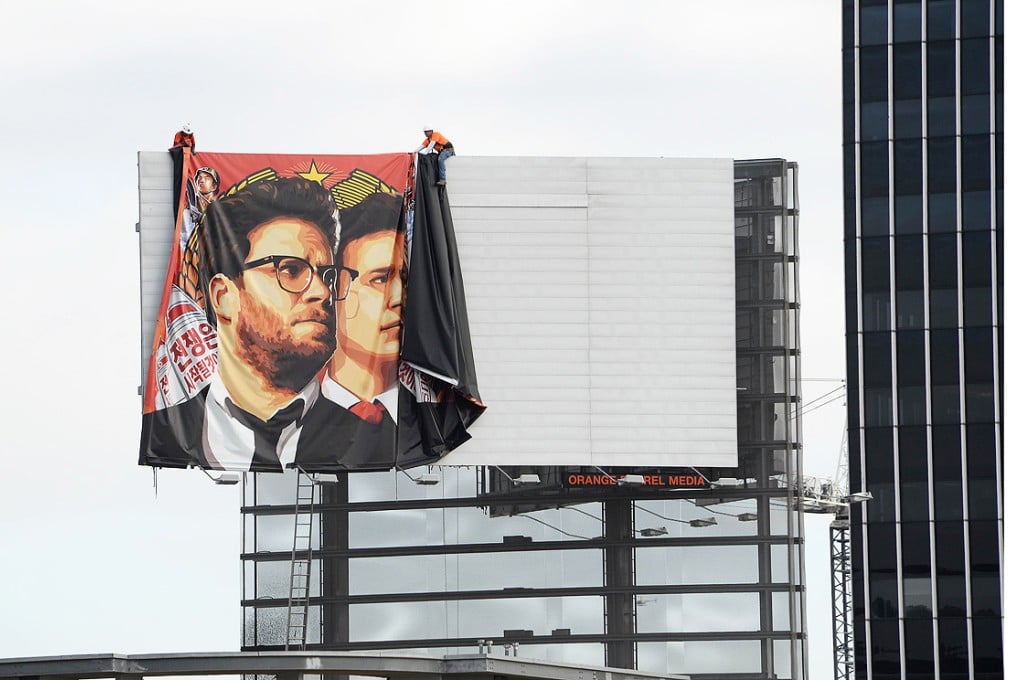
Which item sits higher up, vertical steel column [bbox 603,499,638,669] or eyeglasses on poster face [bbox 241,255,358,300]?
eyeglasses on poster face [bbox 241,255,358,300]

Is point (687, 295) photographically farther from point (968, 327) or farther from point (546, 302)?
point (968, 327)

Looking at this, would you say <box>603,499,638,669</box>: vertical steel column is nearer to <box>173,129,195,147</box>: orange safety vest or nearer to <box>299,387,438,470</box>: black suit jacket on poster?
<box>299,387,438,470</box>: black suit jacket on poster

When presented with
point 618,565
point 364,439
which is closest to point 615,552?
point 618,565

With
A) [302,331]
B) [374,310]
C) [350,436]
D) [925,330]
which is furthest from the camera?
[925,330]

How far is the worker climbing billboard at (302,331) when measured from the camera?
50.5 metres

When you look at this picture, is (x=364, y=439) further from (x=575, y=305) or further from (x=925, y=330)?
(x=925, y=330)

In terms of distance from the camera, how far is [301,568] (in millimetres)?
55594

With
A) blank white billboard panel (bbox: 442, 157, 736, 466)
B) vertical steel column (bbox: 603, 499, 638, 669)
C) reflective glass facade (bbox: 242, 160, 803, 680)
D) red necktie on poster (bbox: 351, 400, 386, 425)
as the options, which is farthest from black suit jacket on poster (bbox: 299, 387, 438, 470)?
vertical steel column (bbox: 603, 499, 638, 669)

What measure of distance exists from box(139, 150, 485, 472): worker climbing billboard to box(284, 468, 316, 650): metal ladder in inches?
167

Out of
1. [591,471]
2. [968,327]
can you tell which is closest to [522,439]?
[591,471]

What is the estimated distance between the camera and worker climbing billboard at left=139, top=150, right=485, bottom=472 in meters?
50.5

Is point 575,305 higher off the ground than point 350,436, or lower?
higher

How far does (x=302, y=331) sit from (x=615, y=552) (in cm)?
1041

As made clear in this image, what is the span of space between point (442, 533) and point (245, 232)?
10.1 meters
